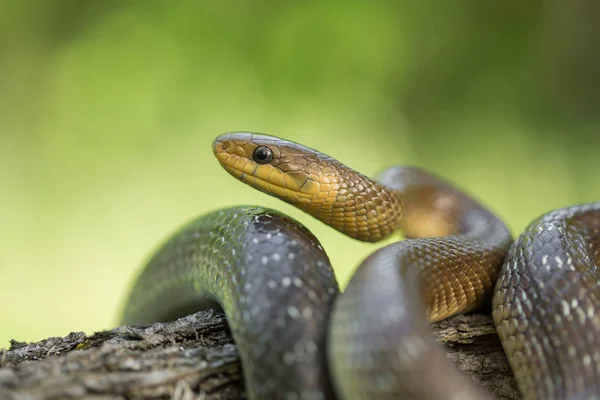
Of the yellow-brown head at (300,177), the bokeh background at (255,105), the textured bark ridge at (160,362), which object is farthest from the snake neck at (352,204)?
the bokeh background at (255,105)

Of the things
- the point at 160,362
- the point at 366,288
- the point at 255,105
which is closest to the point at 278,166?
the point at 366,288

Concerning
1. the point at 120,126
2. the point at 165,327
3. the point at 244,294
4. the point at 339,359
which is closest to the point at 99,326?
the point at 120,126

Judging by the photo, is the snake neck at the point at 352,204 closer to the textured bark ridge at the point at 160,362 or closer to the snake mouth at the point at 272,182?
the snake mouth at the point at 272,182

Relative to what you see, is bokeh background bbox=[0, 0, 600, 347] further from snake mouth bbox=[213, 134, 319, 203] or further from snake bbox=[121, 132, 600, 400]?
snake mouth bbox=[213, 134, 319, 203]

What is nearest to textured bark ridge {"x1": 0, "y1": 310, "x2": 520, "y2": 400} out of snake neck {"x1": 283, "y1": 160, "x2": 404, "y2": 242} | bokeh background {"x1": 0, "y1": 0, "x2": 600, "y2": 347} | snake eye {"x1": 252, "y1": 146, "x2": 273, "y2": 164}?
snake neck {"x1": 283, "y1": 160, "x2": 404, "y2": 242}

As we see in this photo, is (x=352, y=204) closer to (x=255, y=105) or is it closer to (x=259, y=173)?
(x=259, y=173)
